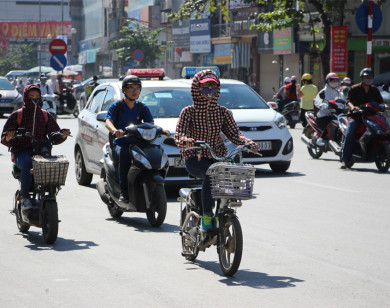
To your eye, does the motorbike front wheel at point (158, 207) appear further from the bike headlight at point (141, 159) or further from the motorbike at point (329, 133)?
the motorbike at point (329, 133)

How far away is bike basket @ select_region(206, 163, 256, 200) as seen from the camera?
6.77 metres

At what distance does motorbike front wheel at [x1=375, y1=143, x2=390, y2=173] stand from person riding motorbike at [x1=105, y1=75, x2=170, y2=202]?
6281 millimetres

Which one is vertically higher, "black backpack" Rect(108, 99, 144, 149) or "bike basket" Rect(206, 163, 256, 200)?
"black backpack" Rect(108, 99, 144, 149)

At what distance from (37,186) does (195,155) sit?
2063 millimetres

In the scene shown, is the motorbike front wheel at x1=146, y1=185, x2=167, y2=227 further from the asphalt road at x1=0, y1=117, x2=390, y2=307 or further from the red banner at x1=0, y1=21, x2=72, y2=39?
the red banner at x1=0, y1=21, x2=72, y2=39

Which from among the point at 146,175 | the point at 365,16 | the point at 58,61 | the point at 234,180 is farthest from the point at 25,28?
the point at 234,180

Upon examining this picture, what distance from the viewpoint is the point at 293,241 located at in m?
8.86

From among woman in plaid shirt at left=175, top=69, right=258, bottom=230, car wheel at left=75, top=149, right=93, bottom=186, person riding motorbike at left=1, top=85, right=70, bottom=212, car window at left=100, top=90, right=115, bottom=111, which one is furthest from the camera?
car wheel at left=75, top=149, right=93, bottom=186

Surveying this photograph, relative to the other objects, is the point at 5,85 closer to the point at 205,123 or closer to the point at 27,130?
the point at 27,130

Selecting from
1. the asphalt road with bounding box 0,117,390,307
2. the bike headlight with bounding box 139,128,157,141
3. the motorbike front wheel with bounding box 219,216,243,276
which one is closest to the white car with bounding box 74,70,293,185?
the asphalt road with bounding box 0,117,390,307

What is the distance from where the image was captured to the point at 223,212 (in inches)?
281

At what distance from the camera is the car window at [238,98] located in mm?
15875

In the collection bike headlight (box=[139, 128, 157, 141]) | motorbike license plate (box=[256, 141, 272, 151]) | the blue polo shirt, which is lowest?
motorbike license plate (box=[256, 141, 272, 151])

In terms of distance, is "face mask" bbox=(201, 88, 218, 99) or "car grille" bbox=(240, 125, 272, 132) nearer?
"face mask" bbox=(201, 88, 218, 99)
